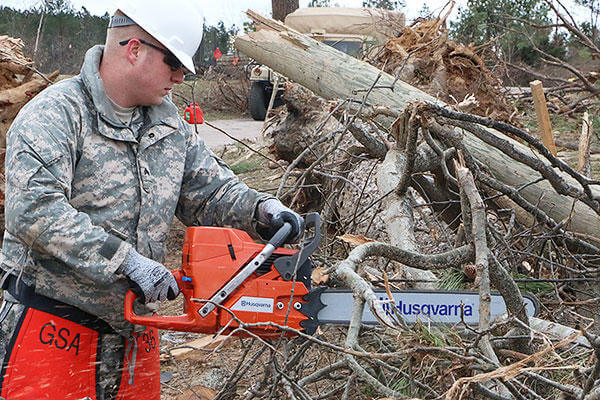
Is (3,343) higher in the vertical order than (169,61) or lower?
lower

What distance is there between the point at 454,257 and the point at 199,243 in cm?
95

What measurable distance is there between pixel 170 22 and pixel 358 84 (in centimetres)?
243

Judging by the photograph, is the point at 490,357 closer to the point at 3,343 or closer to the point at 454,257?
the point at 454,257

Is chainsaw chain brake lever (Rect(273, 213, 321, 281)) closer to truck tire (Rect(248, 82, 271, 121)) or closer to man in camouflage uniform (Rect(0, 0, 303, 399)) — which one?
man in camouflage uniform (Rect(0, 0, 303, 399))

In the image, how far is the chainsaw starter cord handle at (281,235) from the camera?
248 cm

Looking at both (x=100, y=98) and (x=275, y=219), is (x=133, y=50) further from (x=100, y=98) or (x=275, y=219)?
(x=275, y=219)

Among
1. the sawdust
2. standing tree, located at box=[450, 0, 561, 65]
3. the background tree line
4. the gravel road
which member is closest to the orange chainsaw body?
the sawdust

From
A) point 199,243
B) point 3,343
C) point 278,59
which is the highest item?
point 278,59

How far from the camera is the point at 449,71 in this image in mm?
6242

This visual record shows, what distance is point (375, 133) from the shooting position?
4426 millimetres

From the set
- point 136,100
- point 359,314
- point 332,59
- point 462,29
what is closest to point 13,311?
point 136,100

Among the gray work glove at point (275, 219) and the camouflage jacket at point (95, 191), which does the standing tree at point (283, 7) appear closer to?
the camouflage jacket at point (95, 191)

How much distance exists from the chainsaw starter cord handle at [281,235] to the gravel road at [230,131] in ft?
31.7

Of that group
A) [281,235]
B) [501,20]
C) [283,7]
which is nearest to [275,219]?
[281,235]
